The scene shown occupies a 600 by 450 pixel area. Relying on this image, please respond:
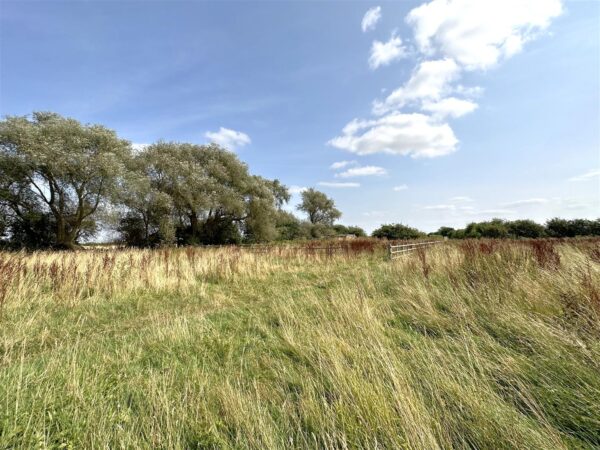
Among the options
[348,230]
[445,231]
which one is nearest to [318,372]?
[445,231]

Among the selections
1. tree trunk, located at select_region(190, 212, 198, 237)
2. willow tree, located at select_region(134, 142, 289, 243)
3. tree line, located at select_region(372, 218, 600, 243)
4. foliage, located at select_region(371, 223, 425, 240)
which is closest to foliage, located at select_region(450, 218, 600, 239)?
tree line, located at select_region(372, 218, 600, 243)

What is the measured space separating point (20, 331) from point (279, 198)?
41206 mm

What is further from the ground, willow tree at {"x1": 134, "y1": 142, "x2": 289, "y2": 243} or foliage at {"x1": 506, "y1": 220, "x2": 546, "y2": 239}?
willow tree at {"x1": 134, "y1": 142, "x2": 289, "y2": 243}

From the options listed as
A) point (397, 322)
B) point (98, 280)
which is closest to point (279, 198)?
point (98, 280)

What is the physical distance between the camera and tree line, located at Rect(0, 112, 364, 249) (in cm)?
1612

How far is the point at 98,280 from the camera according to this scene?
261 inches

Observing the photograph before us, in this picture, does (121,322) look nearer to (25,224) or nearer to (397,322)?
(397,322)

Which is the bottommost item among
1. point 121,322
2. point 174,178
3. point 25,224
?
point 121,322

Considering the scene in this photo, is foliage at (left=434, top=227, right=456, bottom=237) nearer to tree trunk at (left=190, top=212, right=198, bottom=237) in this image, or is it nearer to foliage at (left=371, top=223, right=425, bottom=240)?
foliage at (left=371, top=223, right=425, bottom=240)

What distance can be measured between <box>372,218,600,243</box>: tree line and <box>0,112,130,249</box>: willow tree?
3288 centimetres

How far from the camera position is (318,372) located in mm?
2666

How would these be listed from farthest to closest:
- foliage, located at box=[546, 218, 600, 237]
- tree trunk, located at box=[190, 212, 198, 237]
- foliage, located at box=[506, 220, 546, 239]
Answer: foliage, located at box=[506, 220, 546, 239] < foliage, located at box=[546, 218, 600, 237] < tree trunk, located at box=[190, 212, 198, 237]

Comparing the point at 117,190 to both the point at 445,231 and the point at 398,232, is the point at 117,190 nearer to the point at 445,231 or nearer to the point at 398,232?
the point at 398,232

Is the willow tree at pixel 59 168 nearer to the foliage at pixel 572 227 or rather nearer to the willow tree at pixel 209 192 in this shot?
the willow tree at pixel 209 192
